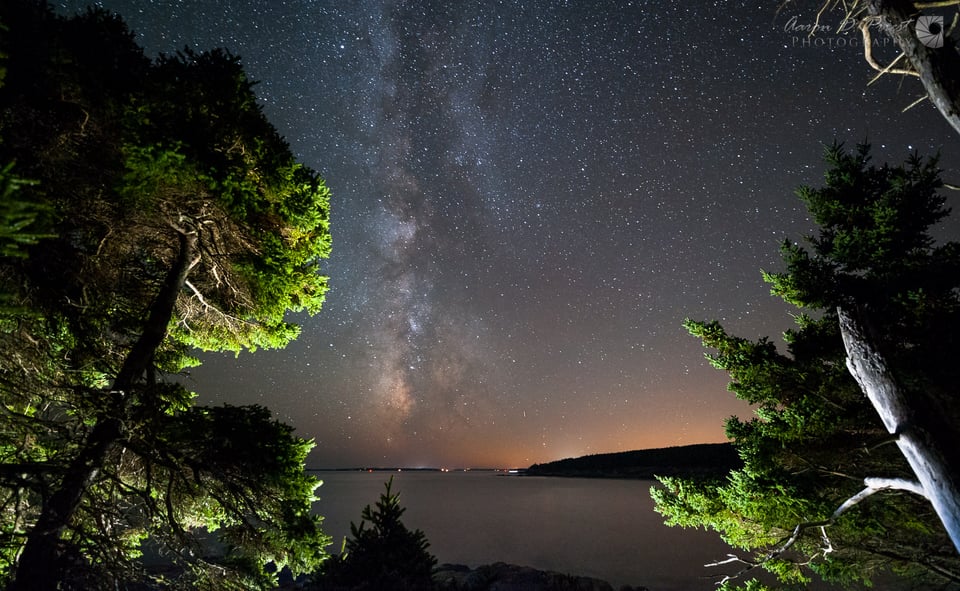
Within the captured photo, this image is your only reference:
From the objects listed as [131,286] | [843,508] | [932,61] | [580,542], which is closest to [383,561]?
[131,286]

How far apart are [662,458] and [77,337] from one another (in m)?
135

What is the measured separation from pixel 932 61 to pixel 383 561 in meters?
11.8

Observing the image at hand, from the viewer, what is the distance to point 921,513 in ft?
21.3

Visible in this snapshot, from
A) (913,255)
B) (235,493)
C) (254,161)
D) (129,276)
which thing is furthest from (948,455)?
(129,276)

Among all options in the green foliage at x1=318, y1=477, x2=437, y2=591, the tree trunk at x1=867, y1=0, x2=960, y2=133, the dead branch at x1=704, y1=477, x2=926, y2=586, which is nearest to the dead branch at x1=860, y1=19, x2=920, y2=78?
the tree trunk at x1=867, y1=0, x2=960, y2=133

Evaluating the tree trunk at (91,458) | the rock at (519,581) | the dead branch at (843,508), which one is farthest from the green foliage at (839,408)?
the rock at (519,581)

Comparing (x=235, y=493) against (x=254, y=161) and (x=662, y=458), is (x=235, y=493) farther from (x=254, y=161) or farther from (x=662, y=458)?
(x=662, y=458)

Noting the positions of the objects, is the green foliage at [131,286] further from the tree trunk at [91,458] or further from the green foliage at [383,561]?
the green foliage at [383,561]

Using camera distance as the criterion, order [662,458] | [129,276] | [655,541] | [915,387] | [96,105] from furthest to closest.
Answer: [662,458], [655,541], [129,276], [915,387], [96,105]

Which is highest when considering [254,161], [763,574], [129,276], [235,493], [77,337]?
[254,161]

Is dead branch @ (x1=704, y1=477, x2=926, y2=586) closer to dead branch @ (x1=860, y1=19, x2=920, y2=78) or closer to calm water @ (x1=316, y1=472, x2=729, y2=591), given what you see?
dead branch @ (x1=860, y1=19, x2=920, y2=78)

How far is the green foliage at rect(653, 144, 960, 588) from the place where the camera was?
6.14m

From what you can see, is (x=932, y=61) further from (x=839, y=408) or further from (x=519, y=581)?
A: (x=519, y=581)

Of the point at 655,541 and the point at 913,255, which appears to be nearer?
the point at 913,255
